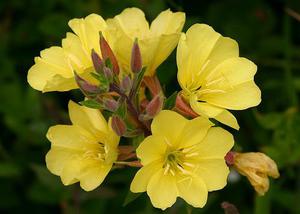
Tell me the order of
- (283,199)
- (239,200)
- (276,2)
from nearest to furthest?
(283,199) < (239,200) < (276,2)

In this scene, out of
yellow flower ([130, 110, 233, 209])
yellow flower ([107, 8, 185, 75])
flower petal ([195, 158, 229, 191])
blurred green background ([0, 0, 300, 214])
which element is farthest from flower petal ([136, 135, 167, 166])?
blurred green background ([0, 0, 300, 214])

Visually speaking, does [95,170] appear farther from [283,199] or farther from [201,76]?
[283,199]

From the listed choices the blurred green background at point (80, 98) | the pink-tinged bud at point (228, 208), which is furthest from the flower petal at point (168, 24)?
the blurred green background at point (80, 98)

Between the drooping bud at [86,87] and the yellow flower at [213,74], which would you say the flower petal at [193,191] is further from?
the drooping bud at [86,87]

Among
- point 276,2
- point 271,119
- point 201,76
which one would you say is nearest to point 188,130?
point 201,76

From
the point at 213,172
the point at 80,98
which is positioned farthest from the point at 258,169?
the point at 80,98
